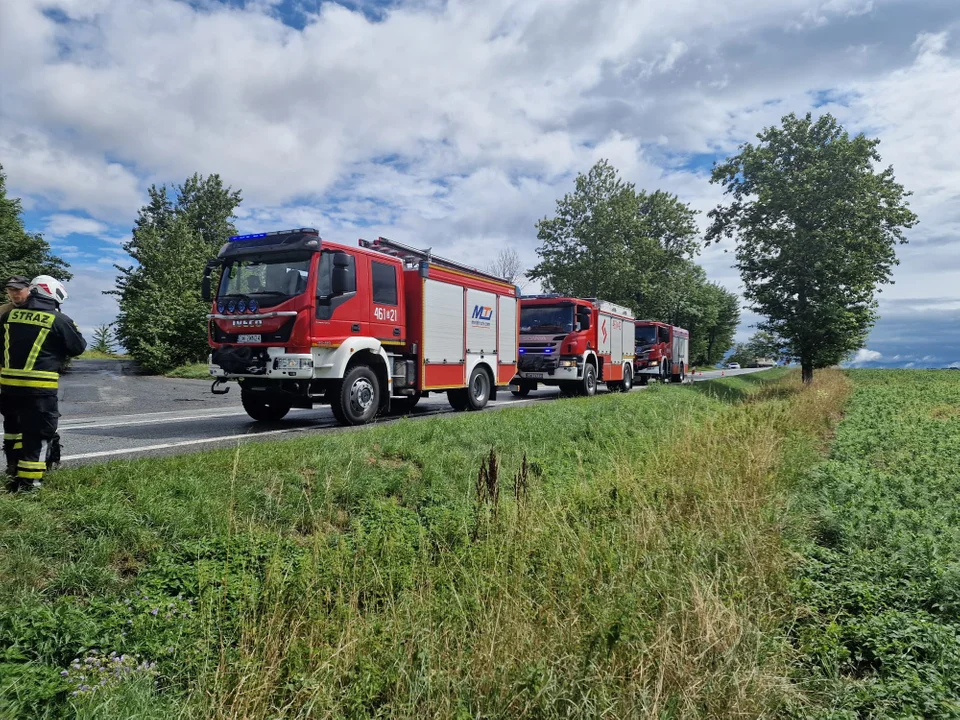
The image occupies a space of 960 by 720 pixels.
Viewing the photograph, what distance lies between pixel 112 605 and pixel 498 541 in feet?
7.87

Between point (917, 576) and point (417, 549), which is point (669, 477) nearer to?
point (917, 576)

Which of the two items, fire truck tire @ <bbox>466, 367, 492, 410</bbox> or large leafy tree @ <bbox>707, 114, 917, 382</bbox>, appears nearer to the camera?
fire truck tire @ <bbox>466, 367, 492, 410</bbox>

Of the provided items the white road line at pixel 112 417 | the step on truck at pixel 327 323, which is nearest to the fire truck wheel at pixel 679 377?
the step on truck at pixel 327 323

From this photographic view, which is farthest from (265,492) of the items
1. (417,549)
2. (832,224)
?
(832,224)

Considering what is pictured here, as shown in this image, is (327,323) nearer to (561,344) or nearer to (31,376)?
(31,376)

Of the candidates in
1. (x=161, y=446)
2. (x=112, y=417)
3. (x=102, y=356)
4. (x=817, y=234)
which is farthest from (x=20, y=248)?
(x=817, y=234)

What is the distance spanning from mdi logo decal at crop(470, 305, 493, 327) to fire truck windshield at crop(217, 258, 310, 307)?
430 centimetres

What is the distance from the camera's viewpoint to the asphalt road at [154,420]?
6.88 m

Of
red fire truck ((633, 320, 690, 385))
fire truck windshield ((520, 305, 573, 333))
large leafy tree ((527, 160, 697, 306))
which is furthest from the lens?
large leafy tree ((527, 160, 697, 306))

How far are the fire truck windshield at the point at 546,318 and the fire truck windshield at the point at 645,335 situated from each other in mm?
10524

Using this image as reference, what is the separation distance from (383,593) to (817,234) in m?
22.5

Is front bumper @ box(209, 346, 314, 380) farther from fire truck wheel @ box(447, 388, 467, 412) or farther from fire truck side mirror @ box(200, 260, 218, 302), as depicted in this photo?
fire truck wheel @ box(447, 388, 467, 412)

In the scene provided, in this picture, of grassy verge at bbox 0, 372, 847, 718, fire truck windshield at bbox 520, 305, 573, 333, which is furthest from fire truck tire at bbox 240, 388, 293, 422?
fire truck windshield at bbox 520, 305, 573, 333

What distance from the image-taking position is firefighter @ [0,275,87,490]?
4.57m
